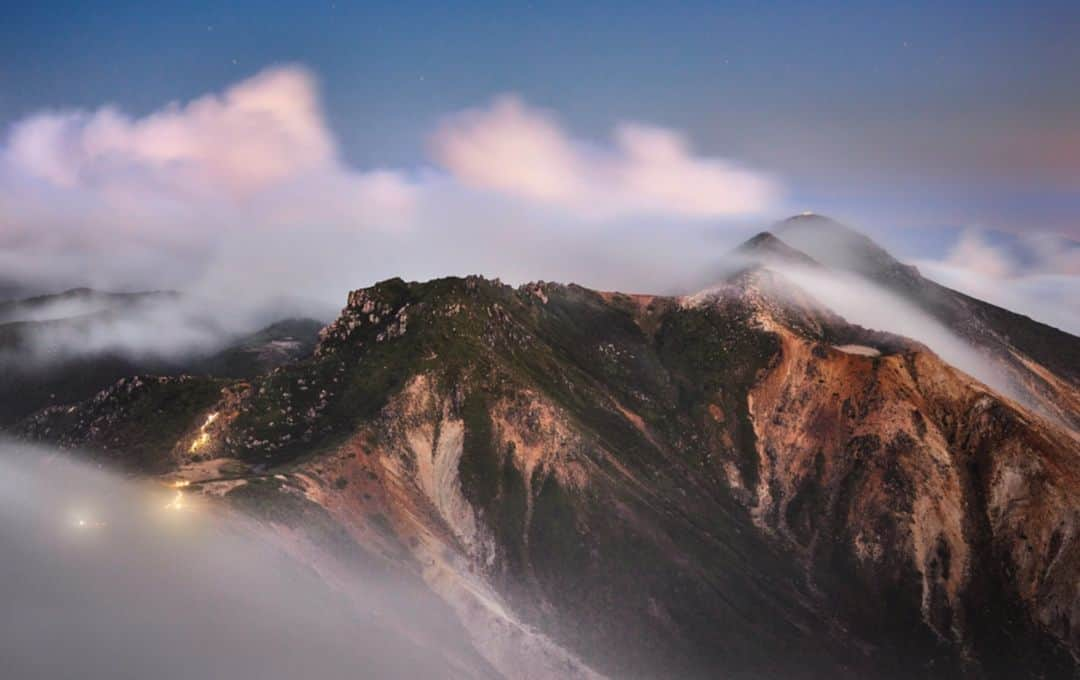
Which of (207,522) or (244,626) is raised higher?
(207,522)

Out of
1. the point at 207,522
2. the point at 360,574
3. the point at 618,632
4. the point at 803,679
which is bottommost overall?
the point at 803,679

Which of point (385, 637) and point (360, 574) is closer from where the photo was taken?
point (385, 637)

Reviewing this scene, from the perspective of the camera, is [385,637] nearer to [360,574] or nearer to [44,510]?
[360,574]

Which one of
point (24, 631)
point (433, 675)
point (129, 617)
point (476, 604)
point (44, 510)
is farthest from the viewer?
point (476, 604)

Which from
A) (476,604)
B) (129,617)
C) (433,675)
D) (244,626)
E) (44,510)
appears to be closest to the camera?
(129,617)

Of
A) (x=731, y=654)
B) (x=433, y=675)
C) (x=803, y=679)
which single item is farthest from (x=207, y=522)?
(x=803, y=679)

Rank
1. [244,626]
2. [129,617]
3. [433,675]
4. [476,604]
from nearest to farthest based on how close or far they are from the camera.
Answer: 1. [129,617]
2. [244,626]
3. [433,675]
4. [476,604]

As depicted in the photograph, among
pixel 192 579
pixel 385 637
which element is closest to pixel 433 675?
pixel 385 637

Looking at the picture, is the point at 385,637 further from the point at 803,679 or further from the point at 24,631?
the point at 803,679

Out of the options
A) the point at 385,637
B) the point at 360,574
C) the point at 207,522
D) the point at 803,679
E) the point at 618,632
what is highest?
the point at 207,522
